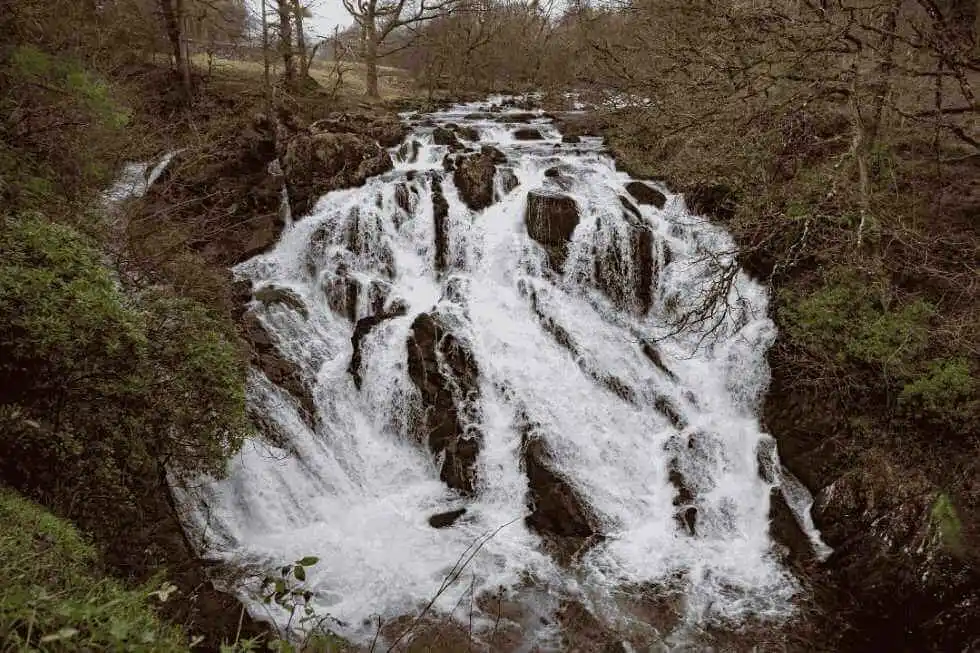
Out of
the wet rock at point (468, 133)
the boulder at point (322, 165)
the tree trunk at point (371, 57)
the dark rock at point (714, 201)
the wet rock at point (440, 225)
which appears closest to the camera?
the dark rock at point (714, 201)

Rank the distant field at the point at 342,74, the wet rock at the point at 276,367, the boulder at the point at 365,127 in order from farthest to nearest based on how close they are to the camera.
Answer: the distant field at the point at 342,74
the boulder at the point at 365,127
the wet rock at the point at 276,367

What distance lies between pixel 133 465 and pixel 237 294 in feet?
18.7

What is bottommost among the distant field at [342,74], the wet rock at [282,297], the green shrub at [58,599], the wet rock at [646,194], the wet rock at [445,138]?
the wet rock at [282,297]

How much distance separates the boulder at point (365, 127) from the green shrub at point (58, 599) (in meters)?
12.5

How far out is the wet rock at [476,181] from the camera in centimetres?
1309

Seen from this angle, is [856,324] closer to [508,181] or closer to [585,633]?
[585,633]

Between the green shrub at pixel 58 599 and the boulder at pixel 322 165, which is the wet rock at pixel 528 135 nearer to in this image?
the boulder at pixel 322 165

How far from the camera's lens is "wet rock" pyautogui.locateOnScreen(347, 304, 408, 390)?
1005 centimetres

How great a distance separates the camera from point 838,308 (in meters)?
9.31

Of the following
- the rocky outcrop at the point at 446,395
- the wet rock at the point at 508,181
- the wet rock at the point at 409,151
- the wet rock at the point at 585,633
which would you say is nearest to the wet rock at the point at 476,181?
the wet rock at the point at 508,181

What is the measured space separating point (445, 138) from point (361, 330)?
7.58 meters

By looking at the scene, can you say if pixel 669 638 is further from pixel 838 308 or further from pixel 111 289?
pixel 111 289

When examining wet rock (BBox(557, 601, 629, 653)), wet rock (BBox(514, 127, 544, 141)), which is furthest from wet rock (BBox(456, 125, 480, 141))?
wet rock (BBox(557, 601, 629, 653))

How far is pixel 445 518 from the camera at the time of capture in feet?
27.0
